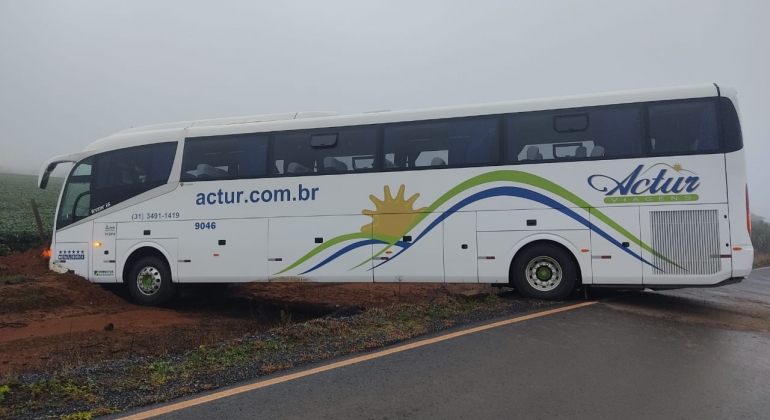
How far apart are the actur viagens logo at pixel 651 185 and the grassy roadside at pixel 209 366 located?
8.39 ft

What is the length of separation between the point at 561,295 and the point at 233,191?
639cm

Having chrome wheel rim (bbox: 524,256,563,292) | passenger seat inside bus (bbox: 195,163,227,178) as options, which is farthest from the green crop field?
chrome wheel rim (bbox: 524,256,563,292)

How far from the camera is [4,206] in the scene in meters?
24.2

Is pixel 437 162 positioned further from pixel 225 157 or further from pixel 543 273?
pixel 225 157

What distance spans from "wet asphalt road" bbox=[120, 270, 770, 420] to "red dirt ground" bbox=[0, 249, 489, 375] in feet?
8.99

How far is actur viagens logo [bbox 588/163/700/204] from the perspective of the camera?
784 centimetres

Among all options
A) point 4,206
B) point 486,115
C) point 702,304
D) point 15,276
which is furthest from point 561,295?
point 4,206

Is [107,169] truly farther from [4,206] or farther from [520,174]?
[4,206]

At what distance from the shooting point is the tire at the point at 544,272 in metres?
8.38

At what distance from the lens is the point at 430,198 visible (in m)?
8.93

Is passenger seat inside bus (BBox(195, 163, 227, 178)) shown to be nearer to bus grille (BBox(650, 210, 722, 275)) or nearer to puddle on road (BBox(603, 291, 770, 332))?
puddle on road (BBox(603, 291, 770, 332))

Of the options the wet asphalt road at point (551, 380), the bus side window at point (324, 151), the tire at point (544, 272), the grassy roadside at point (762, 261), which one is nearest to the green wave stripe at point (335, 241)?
the bus side window at point (324, 151)

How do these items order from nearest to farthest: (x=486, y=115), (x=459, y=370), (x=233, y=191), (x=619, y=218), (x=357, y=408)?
(x=357, y=408) → (x=459, y=370) → (x=619, y=218) → (x=486, y=115) → (x=233, y=191)

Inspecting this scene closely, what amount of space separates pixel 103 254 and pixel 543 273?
8.89 m
